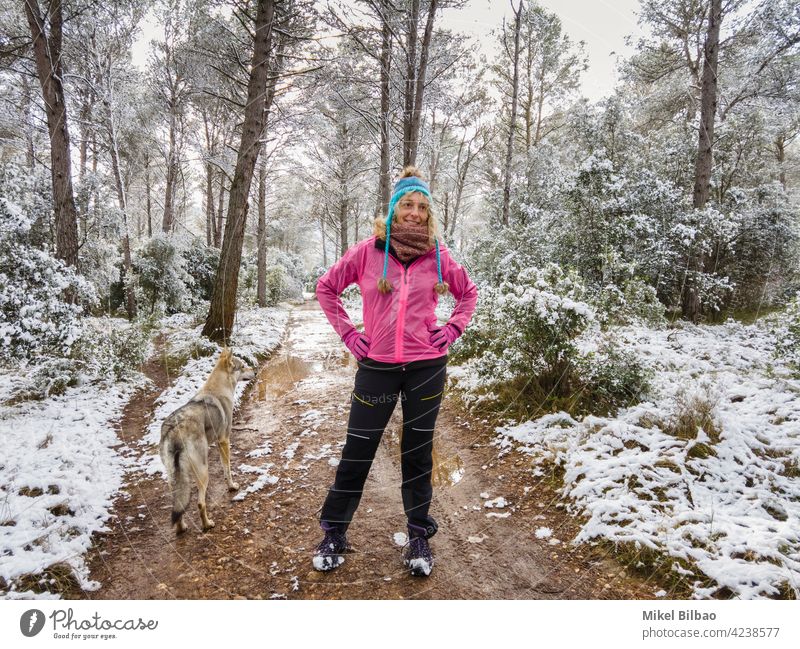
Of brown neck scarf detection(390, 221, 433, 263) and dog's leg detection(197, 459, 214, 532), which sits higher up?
brown neck scarf detection(390, 221, 433, 263)

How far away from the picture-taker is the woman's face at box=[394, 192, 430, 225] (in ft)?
7.72

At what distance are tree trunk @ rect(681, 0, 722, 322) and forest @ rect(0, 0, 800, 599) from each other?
0.20ft

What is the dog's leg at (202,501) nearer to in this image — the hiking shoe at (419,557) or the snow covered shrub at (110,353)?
the hiking shoe at (419,557)

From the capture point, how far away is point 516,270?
7820mm

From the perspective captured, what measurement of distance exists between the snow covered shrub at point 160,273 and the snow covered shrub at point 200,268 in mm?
1184

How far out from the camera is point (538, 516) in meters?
3.00

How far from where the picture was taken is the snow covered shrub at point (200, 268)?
558 inches

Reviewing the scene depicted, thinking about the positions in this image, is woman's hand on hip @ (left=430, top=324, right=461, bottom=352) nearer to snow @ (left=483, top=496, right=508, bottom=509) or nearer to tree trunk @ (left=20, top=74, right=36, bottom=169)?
snow @ (left=483, top=496, right=508, bottom=509)

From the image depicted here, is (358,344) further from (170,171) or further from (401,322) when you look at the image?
(170,171)

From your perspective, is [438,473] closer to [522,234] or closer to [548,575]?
[548,575]

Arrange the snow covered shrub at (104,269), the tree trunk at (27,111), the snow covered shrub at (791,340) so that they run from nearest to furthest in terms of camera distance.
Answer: the snow covered shrub at (791,340) → the snow covered shrub at (104,269) → the tree trunk at (27,111)

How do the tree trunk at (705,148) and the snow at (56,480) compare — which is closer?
the snow at (56,480)

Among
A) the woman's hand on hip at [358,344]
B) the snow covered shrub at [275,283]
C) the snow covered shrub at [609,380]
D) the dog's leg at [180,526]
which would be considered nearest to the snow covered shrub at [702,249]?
the snow covered shrub at [609,380]

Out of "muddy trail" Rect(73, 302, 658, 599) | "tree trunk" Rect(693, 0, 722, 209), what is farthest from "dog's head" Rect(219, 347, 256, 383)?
"tree trunk" Rect(693, 0, 722, 209)
